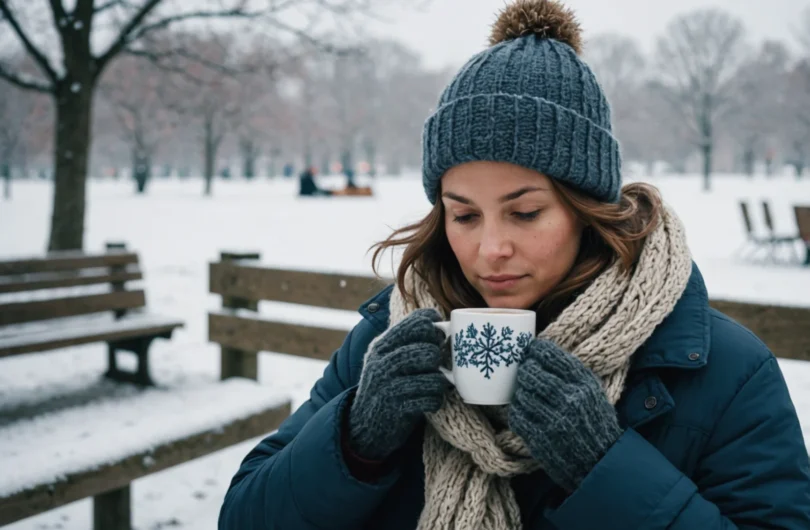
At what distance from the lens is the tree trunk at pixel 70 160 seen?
9.06 metres

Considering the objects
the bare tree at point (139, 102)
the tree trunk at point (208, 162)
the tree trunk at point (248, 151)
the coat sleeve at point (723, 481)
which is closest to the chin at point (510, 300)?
the coat sleeve at point (723, 481)

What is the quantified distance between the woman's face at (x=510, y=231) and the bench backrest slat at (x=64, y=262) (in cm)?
459

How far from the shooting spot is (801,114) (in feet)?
151

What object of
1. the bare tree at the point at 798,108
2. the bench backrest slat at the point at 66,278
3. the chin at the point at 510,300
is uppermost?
the bare tree at the point at 798,108

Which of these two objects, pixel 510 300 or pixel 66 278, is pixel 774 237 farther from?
pixel 510 300

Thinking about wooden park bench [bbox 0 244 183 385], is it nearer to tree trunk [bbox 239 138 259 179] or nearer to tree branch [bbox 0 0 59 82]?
tree branch [bbox 0 0 59 82]

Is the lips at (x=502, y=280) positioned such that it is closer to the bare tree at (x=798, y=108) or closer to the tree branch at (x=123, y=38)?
the tree branch at (x=123, y=38)

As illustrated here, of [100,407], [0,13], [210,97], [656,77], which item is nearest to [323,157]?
[656,77]

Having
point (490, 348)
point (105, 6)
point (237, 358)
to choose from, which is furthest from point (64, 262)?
point (105, 6)

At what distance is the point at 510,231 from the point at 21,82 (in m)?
9.55

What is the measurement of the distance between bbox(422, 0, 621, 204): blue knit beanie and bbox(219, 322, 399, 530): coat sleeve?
2.09ft

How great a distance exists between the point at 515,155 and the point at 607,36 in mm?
67982

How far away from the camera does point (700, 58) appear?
44219 millimetres

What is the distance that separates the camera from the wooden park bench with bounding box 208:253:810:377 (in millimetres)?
3926
